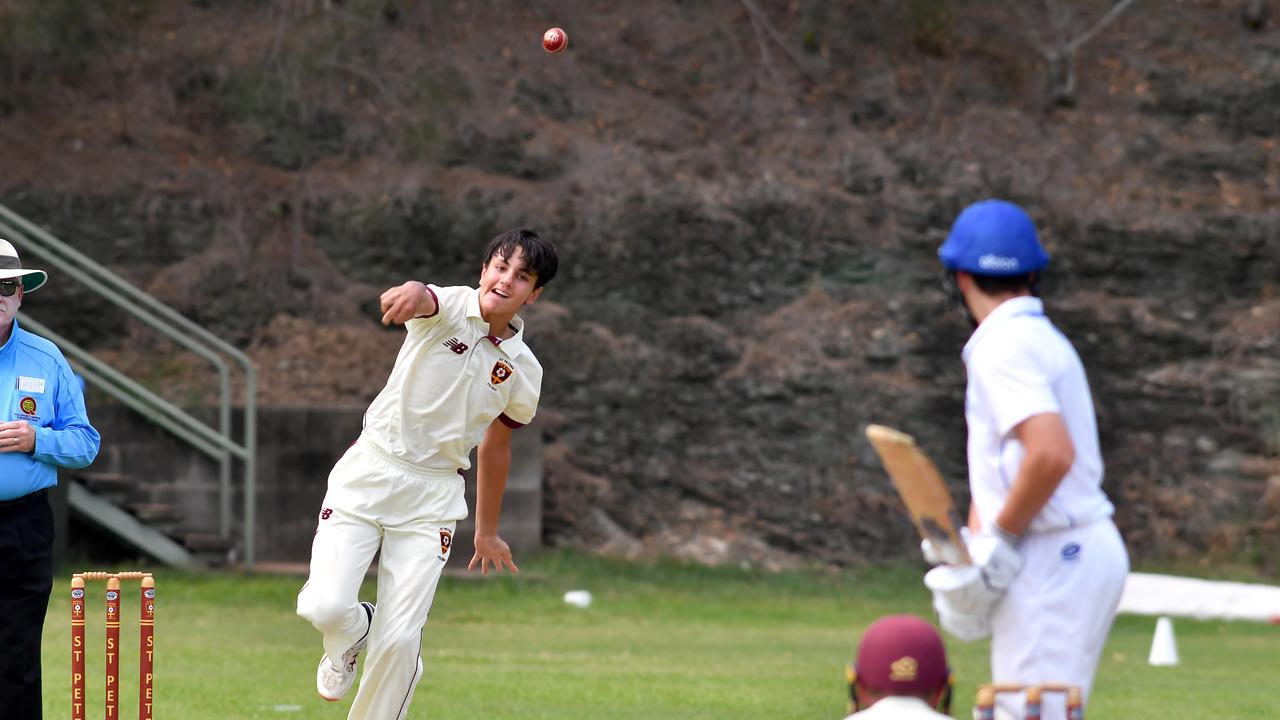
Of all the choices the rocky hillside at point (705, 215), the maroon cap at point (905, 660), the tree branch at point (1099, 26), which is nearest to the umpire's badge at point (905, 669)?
the maroon cap at point (905, 660)

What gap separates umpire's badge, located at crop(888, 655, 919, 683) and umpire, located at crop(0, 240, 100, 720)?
3443 millimetres

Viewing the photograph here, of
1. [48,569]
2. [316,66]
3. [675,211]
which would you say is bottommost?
[48,569]

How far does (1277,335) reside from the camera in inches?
763

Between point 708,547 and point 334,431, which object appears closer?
point 334,431

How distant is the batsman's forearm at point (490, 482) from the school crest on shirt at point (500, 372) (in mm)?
401

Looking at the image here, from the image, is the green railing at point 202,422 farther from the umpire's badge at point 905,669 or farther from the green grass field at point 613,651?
the umpire's badge at point 905,669

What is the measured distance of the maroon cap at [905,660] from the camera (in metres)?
3.64

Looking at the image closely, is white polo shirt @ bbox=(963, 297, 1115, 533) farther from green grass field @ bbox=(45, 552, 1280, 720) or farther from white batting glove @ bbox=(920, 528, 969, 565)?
green grass field @ bbox=(45, 552, 1280, 720)

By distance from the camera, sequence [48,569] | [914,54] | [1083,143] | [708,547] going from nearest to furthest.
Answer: [48,569] < [708,547] < [1083,143] < [914,54]

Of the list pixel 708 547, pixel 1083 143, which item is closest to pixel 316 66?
pixel 708 547

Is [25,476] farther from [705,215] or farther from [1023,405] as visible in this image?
[705,215]

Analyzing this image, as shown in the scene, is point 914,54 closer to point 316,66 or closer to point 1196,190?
point 1196,190

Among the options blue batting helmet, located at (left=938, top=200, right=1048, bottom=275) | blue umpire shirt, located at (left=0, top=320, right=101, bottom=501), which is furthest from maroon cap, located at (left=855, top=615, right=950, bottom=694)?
blue umpire shirt, located at (left=0, top=320, right=101, bottom=501)

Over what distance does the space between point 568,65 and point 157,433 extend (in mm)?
9000
